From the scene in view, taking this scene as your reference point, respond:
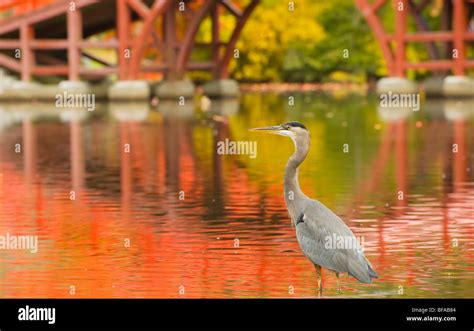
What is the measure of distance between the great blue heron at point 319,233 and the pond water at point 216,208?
84 cm

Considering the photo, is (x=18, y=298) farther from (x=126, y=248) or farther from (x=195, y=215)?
(x=195, y=215)

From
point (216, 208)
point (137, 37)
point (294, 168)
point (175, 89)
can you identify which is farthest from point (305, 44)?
point (294, 168)

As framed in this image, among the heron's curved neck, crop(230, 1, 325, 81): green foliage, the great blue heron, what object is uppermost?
crop(230, 1, 325, 81): green foliage

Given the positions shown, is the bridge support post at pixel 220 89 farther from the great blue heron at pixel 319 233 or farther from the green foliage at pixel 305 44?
the great blue heron at pixel 319 233

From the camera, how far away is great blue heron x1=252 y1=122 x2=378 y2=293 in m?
11.8

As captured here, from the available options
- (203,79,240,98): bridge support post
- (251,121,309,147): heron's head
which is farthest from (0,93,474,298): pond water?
(203,79,240,98): bridge support post

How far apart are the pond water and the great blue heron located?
839mm

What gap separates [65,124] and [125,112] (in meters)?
7.88

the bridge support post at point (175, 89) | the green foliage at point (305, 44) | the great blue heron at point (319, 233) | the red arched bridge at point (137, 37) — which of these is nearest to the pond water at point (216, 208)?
the great blue heron at point (319, 233)

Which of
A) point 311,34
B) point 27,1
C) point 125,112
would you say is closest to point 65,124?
point 125,112

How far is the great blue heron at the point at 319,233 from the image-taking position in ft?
38.6

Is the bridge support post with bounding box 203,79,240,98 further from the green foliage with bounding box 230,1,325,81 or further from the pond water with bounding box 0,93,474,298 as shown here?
the pond water with bounding box 0,93,474,298
